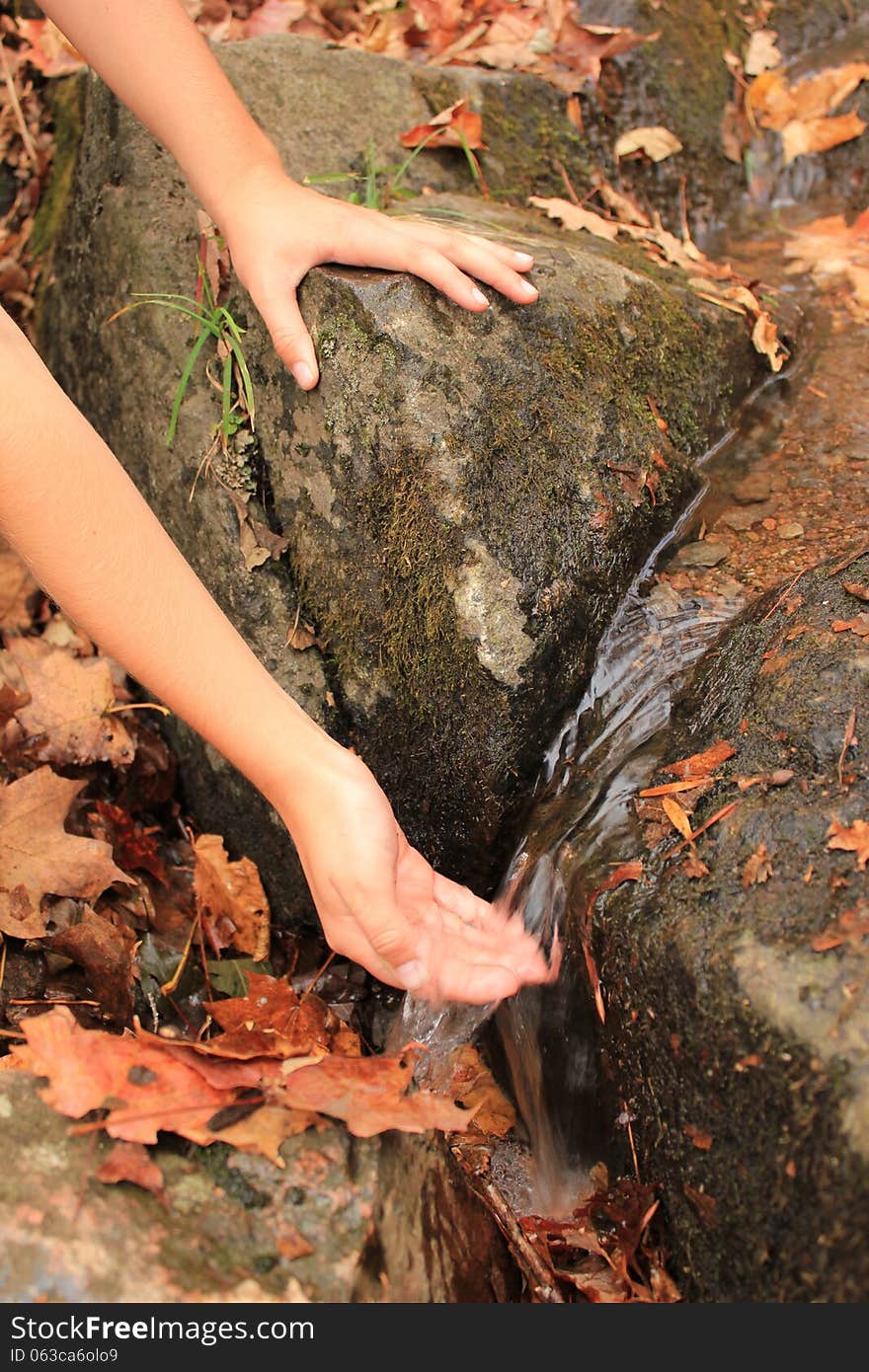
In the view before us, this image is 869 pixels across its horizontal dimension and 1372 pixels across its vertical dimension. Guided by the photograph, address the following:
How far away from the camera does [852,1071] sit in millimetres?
1536

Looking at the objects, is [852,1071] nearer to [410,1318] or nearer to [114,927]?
[410,1318]

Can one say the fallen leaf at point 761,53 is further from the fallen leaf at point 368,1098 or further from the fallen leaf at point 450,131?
the fallen leaf at point 368,1098

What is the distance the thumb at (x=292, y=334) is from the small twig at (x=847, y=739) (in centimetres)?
134

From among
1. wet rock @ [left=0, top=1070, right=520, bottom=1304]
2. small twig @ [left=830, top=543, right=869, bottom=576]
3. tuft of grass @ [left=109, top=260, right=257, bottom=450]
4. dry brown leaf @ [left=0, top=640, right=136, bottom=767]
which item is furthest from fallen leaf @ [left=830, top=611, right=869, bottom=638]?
dry brown leaf @ [left=0, top=640, right=136, bottom=767]

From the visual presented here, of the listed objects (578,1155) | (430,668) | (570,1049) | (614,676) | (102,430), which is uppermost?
(102,430)

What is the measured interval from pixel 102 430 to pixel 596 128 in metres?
2.06

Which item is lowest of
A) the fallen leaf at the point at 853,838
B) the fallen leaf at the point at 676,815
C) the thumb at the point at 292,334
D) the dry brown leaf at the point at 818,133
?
the dry brown leaf at the point at 818,133

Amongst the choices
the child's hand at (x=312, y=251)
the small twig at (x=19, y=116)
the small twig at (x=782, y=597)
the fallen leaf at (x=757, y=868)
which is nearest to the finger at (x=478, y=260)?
the child's hand at (x=312, y=251)

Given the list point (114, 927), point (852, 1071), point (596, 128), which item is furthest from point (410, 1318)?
point (596, 128)

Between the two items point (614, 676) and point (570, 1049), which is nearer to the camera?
point (570, 1049)

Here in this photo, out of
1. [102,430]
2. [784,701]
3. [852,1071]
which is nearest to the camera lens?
[852,1071]

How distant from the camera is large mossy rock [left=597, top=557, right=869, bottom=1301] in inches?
61.5

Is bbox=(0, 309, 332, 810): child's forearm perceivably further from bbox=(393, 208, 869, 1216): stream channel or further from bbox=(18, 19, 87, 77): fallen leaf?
bbox=(18, 19, 87, 77): fallen leaf

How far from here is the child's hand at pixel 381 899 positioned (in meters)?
1.96
